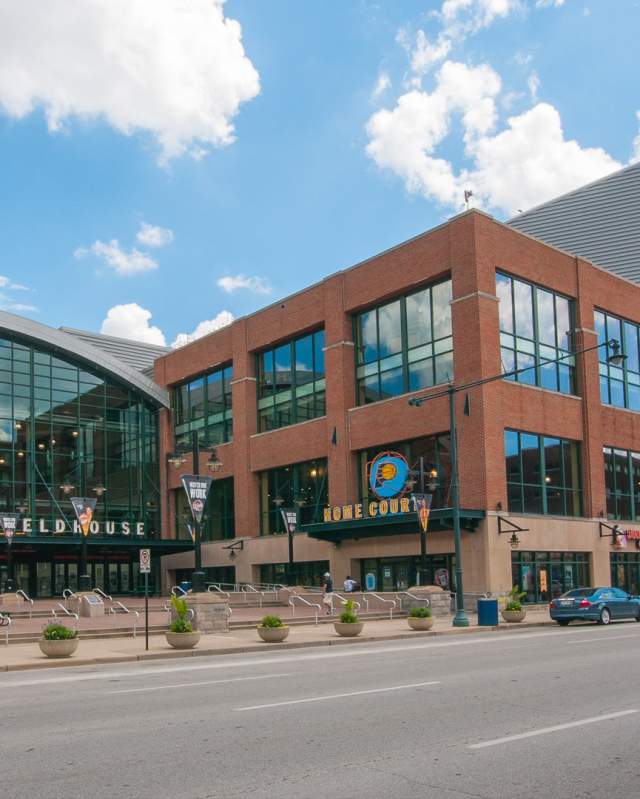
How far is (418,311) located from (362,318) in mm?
4237

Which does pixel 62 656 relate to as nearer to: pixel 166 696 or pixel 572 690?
pixel 166 696

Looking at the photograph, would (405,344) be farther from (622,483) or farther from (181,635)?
(181,635)

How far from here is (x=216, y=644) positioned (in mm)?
25672

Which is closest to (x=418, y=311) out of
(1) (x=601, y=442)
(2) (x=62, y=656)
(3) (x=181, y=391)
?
(1) (x=601, y=442)

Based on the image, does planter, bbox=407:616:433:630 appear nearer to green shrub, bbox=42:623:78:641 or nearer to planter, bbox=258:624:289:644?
planter, bbox=258:624:289:644

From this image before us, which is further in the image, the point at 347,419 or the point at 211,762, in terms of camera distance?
the point at 347,419

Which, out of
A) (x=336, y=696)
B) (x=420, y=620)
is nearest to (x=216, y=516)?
(x=420, y=620)

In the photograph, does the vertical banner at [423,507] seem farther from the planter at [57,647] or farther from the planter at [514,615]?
the planter at [57,647]

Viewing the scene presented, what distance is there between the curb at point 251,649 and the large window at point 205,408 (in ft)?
88.7

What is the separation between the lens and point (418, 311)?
1713 inches

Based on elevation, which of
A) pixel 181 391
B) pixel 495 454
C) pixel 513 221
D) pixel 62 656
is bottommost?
pixel 62 656

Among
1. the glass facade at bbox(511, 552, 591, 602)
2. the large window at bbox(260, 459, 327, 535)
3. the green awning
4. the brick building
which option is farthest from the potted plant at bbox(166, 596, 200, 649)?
the large window at bbox(260, 459, 327, 535)

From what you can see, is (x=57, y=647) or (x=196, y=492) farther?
(x=196, y=492)

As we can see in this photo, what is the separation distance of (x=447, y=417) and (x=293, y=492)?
41.1ft
